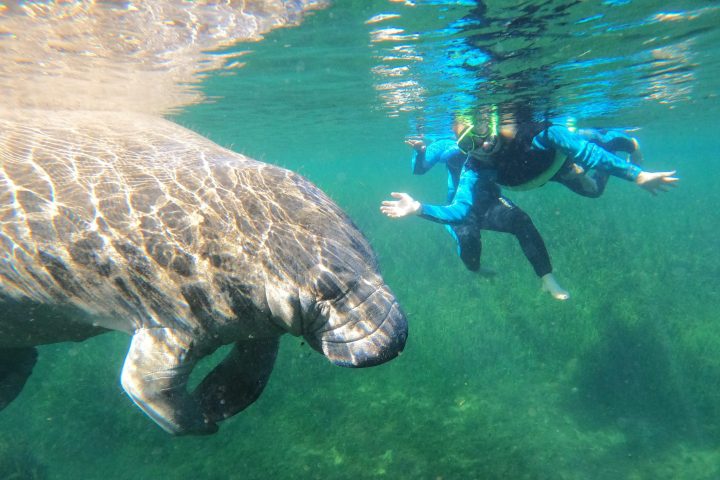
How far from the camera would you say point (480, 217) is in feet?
29.5

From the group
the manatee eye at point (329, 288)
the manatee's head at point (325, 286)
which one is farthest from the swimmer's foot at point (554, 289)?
the manatee eye at point (329, 288)

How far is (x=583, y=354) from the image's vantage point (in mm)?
12055

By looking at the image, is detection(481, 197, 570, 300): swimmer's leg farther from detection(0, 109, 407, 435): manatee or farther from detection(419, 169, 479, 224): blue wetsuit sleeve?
detection(0, 109, 407, 435): manatee

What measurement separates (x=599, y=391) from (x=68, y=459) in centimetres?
1346

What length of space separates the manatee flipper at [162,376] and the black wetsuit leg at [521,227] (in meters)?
7.13

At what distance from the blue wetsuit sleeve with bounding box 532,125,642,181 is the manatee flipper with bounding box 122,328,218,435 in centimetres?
734

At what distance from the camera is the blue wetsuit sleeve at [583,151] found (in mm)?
7121

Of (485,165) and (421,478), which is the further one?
(485,165)

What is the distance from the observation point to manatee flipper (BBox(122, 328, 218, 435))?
8.11 ft

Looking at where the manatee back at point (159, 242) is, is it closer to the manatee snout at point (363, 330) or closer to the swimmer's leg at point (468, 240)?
the manatee snout at point (363, 330)

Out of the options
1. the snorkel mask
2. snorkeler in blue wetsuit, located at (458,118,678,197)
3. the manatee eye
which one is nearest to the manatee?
the manatee eye

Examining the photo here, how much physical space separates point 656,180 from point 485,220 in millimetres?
3123

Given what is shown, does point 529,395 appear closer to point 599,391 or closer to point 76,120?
point 599,391

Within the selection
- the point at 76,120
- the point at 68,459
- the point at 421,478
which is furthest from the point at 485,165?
the point at 68,459
